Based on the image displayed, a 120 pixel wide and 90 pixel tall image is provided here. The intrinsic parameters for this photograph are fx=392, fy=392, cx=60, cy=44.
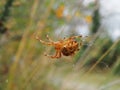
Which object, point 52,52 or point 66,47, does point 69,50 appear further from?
point 52,52

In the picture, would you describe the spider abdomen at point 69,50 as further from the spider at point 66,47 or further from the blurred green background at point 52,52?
the blurred green background at point 52,52

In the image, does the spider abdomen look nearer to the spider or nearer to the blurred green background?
the spider

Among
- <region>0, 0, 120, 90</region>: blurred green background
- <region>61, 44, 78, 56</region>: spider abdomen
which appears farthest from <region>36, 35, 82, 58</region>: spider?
<region>0, 0, 120, 90</region>: blurred green background

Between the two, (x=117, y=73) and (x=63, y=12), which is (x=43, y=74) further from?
(x=63, y=12)

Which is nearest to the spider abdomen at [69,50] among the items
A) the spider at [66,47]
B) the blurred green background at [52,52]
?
the spider at [66,47]

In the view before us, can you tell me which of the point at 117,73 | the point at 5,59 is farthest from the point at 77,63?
the point at 5,59

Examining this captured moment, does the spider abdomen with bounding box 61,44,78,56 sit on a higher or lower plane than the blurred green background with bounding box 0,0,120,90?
lower

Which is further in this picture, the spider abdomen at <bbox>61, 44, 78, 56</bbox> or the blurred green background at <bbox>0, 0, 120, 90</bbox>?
the blurred green background at <bbox>0, 0, 120, 90</bbox>

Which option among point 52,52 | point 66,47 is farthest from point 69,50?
point 52,52

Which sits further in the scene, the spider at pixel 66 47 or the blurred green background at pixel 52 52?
the blurred green background at pixel 52 52
